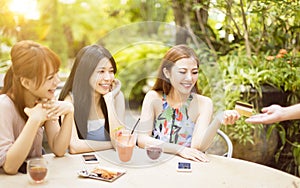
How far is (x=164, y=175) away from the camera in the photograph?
1.62 m

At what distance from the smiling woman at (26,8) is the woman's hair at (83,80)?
0.81 meters

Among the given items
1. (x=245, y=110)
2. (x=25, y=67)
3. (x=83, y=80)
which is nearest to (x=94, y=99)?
(x=83, y=80)

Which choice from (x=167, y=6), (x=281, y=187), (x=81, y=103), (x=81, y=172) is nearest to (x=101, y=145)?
(x=81, y=103)

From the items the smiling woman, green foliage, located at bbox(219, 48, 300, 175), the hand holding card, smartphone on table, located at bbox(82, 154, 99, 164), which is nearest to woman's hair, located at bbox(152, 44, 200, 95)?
the hand holding card

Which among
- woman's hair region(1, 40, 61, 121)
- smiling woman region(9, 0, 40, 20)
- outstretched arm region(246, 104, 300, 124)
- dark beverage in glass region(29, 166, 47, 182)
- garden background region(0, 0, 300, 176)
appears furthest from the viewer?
garden background region(0, 0, 300, 176)

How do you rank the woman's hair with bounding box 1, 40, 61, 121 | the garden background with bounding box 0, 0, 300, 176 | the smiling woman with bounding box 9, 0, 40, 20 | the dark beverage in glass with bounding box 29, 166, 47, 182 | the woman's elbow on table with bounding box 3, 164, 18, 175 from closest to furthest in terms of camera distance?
the dark beverage in glass with bounding box 29, 166, 47, 182
the woman's elbow on table with bounding box 3, 164, 18, 175
the woman's hair with bounding box 1, 40, 61, 121
the smiling woman with bounding box 9, 0, 40, 20
the garden background with bounding box 0, 0, 300, 176

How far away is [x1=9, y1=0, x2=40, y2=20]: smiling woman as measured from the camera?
249 centimetres

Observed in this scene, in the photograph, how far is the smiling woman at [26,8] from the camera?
2.49 metres

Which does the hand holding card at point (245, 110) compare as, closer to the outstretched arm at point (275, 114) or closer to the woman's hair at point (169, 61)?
the outstretched arm at point (275, 114)

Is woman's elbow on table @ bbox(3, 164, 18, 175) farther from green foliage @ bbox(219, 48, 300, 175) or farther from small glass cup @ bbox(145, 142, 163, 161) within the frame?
green foliage @ bbox(219, 48, 300, 175)

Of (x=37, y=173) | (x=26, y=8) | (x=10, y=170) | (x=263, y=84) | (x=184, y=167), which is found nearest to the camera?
(x=37, y=173)

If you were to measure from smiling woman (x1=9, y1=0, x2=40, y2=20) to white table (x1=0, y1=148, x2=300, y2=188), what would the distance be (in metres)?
1.08

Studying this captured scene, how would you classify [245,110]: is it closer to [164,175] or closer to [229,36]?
[164,175]

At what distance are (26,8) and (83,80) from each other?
3.18ft
